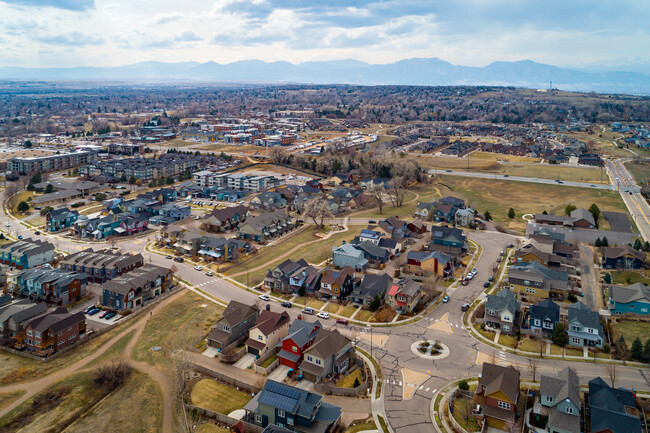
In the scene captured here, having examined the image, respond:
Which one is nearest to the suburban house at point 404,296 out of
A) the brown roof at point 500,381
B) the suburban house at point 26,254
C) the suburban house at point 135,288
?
the brown roof at point 500,381

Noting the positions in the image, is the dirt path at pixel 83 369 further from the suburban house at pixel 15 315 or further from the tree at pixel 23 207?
the tree at pixel 23 207

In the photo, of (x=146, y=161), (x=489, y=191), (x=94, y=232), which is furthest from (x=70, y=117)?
(x=489, y=191)

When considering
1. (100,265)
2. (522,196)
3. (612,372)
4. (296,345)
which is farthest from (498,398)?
(522,196)

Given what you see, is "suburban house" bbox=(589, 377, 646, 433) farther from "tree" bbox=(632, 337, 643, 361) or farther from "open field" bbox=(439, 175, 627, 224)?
"open field" bbox=(439, 175, 627, 224)

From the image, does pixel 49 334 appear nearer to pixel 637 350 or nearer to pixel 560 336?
pixel 560 336

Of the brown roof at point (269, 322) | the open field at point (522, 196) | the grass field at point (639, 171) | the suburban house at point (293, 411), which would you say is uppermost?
the grass field at point (639, 171)

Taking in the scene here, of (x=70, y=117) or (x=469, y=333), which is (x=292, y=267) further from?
(x=70, y=117)
